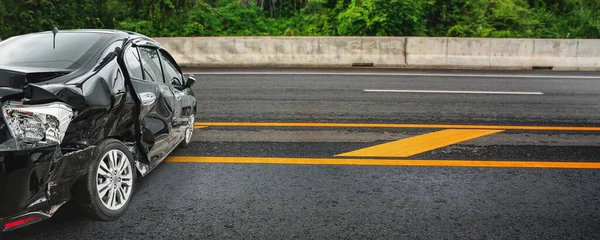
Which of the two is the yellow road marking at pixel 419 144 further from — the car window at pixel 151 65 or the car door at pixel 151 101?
the car window at pixel 151 65

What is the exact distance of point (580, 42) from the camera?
46.5ft

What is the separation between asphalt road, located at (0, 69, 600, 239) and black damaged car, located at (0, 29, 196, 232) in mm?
309

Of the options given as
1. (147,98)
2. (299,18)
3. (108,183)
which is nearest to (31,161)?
(108,183)

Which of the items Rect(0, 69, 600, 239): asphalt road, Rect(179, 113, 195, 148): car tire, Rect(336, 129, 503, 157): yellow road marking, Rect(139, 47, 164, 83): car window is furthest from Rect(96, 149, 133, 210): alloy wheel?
Rect(336, 129, 503, 157): yellow road marking

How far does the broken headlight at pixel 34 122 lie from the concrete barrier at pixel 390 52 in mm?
11588

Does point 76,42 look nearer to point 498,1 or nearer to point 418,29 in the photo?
point 418,29

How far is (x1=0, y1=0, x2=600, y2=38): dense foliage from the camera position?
17672mm

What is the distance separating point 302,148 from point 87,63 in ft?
8.56

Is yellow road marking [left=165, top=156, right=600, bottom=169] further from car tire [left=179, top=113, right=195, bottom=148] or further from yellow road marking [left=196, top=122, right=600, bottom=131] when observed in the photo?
yellow road marking [left=196, top=122, right=600, bottom=131]

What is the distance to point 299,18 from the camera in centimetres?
2038

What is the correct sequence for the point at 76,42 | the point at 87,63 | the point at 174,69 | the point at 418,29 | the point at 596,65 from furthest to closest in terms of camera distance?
the point at 418,29 → the point at 596,65 → the point at 174,69 → the point at 76,42 → the point at 87,63

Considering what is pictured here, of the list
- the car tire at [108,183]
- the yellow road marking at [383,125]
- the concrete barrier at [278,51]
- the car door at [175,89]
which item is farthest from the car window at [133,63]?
the concrete barrier at [278,51]

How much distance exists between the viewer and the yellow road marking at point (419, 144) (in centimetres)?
552

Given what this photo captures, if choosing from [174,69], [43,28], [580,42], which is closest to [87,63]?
[174,69]
